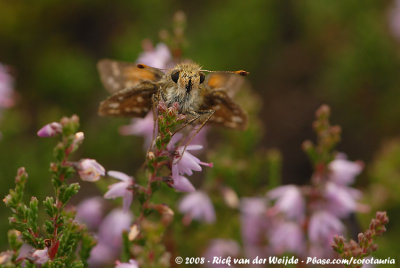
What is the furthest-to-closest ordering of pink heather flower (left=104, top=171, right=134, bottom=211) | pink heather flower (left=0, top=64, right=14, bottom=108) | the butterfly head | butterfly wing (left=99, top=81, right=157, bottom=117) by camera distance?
1. pink heather flower (left=0, top=64, right=14, bottom=108)
2. butterfly wing (left=99, top=81, right=157, bottom=117)
3. the butterfly head
4. pink heather flower (left=104, top=171, right=134, bottom=211)

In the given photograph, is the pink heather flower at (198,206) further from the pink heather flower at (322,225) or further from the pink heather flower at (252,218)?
the pink heather flower at (322,225)

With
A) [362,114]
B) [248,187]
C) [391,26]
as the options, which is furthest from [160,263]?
[391,26]

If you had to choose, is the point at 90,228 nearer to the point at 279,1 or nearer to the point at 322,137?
the point at 322,137

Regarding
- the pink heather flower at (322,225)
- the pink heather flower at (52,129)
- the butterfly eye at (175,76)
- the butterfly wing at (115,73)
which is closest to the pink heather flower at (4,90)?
the butterfly wing at (115,73)

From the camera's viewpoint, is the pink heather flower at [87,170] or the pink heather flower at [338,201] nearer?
the pink heather flower at [87,170]

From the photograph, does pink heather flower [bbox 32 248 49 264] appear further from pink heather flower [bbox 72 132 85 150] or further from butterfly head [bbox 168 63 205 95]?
butterfly head [bbox 168 63 205 95]

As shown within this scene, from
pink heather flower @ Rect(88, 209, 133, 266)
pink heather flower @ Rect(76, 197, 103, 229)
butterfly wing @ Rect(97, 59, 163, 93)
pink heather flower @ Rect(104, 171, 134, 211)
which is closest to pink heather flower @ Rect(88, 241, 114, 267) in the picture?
pink heather flower @ Rect(88, 209, 133, 266)
